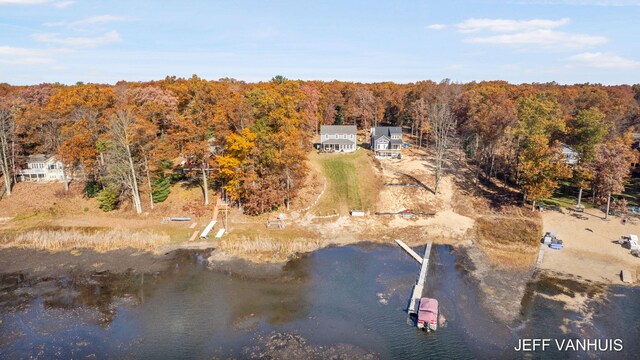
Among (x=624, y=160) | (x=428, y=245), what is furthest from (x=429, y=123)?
(x=428, y=245)

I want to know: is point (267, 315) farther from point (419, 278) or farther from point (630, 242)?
point (630, 242)

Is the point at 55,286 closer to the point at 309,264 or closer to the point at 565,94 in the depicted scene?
the point at 309,264

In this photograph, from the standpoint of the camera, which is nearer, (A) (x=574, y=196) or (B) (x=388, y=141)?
(A) (x=574, y=196)

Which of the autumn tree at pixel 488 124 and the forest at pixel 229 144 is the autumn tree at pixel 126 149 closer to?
the forest at pixel 229 144

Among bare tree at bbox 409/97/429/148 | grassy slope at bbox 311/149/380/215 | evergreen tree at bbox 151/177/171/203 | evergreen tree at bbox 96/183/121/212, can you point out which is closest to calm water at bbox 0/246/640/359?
grassy slope at bbox 311/149/380/215

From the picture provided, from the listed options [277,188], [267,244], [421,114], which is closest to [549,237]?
[267,244]
